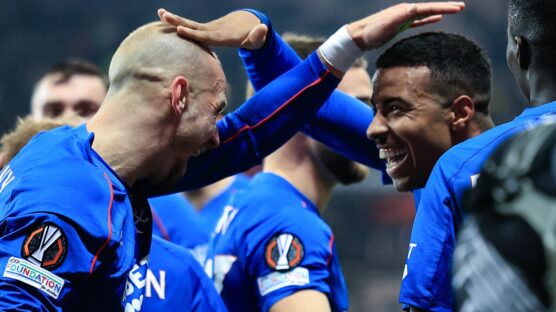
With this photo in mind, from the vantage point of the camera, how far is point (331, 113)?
10.5 ft

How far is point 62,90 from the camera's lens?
4594 mm

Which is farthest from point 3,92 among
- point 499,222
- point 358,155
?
point 499,222

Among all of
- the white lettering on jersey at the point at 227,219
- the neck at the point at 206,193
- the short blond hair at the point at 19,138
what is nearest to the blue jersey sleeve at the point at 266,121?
the white lettering on jersey at the point at 227,219

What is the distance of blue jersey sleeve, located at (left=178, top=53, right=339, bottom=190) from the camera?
114 inches

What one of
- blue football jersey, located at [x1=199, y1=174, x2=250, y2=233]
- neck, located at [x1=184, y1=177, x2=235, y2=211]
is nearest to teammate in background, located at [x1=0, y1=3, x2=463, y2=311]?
blue football jersey, located at [x1=199, y1=174, x2=250, y2=233]

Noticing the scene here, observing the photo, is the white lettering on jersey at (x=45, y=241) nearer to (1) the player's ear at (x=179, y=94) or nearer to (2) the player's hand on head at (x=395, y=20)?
(1) the player's ear at (x=179, y=94)

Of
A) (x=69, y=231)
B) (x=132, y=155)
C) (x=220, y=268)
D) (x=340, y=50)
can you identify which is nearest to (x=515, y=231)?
(x=69, y=231)

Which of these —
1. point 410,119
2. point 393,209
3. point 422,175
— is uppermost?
point 410,119

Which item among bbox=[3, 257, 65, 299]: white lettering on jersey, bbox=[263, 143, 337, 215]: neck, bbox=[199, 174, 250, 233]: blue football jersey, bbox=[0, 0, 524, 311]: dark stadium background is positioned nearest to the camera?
bbox=[3, 257, 65, 299]: white lettering on jersey

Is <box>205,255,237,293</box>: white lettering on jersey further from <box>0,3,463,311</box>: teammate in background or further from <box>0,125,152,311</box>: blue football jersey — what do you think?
<box>0,125,152,311</box>: blue football jersey

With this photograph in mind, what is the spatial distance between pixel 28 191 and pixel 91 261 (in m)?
0.24

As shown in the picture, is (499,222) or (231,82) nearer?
(499,222)

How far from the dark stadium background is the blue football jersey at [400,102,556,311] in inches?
254

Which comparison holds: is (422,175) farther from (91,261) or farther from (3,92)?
(3,92)
